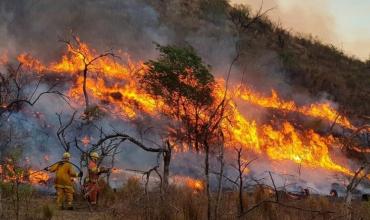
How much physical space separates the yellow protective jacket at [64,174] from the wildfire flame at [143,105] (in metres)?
10.7

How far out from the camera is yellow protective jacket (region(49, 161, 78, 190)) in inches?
575

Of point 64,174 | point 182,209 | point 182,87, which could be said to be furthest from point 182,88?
point 182,209

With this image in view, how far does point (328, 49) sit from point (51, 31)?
22.5m

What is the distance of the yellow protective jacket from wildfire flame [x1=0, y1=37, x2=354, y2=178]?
1073 centimetres

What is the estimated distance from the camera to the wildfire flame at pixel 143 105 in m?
26.3

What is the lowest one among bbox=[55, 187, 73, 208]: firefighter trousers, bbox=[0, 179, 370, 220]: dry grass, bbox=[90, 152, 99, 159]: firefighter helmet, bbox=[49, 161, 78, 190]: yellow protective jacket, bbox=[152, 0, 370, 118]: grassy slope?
bbox=[0, 179, 370, 220]: dry grass

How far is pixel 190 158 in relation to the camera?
2423 cm

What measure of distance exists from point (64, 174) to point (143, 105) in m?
12.0

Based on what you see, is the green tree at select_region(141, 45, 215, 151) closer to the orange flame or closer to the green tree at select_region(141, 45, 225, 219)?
the green tree at select_region(141, 45, 225, 219)

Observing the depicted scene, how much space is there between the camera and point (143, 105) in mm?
26578

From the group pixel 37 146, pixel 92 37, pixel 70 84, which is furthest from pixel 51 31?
pixel 37 146

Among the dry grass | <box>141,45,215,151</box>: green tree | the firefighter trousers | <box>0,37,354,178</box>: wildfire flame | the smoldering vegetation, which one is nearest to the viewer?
the dry grass

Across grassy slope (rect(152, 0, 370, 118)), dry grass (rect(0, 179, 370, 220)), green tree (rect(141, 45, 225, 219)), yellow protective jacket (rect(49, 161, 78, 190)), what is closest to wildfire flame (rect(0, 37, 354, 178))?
green tree (rect(141, 45, 225, 219))

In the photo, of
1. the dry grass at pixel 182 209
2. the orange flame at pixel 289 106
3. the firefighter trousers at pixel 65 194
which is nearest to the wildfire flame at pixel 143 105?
the orange flame at pixel 289 106
